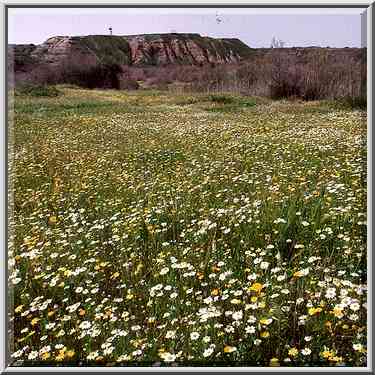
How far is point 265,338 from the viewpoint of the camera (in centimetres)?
285

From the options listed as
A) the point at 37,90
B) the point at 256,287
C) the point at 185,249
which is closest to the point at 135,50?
the point at 37,90

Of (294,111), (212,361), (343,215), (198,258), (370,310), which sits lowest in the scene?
(212,361)

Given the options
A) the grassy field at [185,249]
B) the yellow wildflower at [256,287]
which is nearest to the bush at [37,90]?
the grassy field at [185,249]

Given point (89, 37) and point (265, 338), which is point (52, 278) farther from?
point (89, 37)

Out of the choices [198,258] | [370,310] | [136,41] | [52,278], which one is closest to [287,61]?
[136,41]

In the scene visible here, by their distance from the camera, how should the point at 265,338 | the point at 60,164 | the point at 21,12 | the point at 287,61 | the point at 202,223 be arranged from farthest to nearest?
the point at 60,164 < the point at 287,61 < the point at 202,223 < the point at 21,12 < the point at 265,338

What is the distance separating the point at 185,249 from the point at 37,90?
2563 millimetres

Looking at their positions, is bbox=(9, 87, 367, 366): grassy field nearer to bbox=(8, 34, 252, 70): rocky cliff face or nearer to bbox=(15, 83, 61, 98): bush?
bbox=(15, 83, 61, 98): bush

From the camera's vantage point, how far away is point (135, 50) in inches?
172

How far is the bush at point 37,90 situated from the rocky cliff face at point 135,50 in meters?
0.21

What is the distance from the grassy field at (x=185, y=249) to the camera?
9.50ft

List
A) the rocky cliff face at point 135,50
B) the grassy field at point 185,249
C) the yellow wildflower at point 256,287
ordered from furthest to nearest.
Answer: the rocky cliff face at point 135,50 → the yellow wildflower at point 256,287 → the grassy field at point 185,249

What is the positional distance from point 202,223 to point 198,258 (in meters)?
0.48

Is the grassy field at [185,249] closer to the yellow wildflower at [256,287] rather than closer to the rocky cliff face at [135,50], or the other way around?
the yellow wildflower at [256,287]
